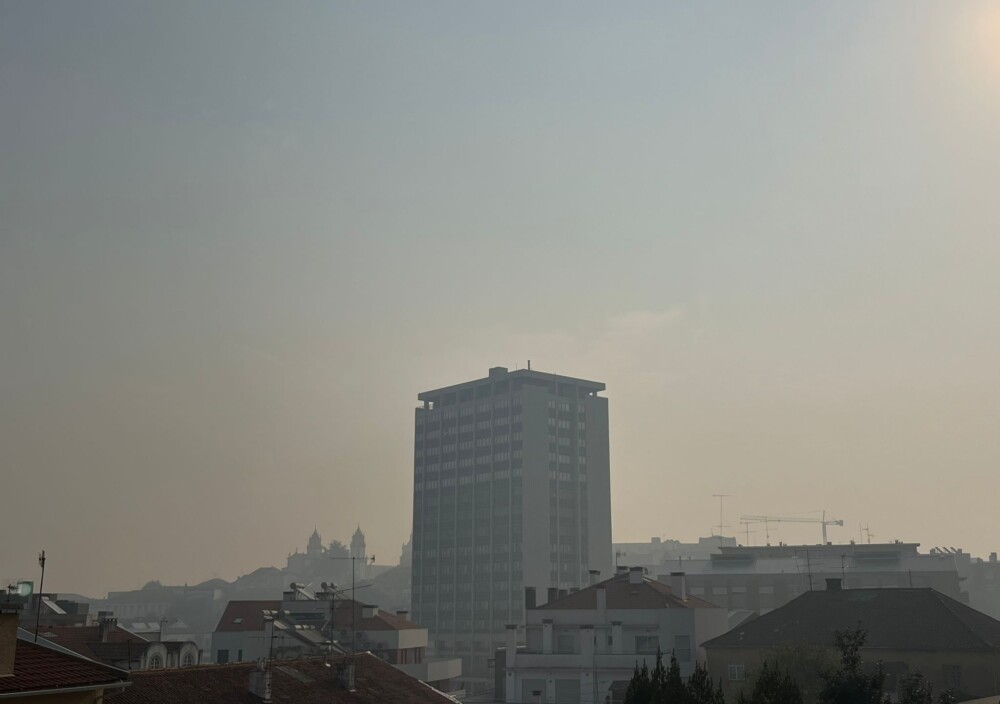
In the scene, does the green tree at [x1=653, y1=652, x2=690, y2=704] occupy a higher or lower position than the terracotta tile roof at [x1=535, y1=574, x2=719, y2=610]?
lower

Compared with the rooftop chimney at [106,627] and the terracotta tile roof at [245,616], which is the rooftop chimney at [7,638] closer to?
the rooftop chimney at [106,627]

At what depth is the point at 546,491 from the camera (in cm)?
19475

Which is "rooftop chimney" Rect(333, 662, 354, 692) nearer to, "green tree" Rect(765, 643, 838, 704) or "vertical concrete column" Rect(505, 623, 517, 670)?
"green tree" Rect(765, 643, 838, 704)

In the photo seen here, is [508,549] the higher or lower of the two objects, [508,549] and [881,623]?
the higher

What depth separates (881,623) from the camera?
6988 centimetres

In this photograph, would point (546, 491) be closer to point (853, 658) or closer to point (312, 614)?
point (312, 614)

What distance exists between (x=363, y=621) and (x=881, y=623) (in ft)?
159

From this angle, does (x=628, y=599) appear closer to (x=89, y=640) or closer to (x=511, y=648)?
(x=511, y=648)

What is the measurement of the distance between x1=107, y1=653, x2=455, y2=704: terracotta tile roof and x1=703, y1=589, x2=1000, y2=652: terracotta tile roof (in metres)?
29.6

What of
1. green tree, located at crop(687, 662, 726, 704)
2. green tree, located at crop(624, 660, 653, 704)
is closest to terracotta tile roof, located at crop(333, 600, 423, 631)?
green tree, located at crop(624, 660, 653, 704)

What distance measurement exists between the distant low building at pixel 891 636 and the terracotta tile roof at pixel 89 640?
39.1 metres

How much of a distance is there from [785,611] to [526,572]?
4375 inches

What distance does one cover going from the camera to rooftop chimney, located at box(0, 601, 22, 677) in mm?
18234

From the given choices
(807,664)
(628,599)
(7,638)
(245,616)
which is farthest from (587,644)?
(7,638)
